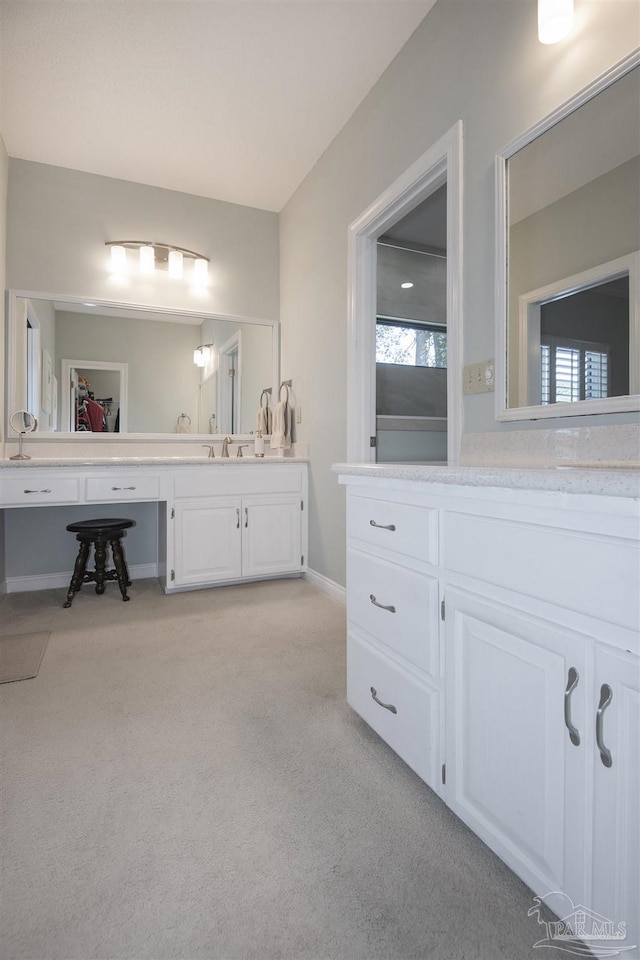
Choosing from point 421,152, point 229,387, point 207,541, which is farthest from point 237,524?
point 421,152

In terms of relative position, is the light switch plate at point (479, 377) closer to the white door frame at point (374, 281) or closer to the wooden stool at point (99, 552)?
the white door frame at point (374, 281)

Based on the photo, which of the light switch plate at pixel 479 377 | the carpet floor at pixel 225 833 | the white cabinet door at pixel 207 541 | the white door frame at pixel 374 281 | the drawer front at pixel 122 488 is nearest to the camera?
the carpet floor at pixel 225 833

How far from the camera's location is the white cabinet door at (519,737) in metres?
0.82

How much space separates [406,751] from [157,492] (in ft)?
6.99

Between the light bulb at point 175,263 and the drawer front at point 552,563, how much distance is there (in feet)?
10.2

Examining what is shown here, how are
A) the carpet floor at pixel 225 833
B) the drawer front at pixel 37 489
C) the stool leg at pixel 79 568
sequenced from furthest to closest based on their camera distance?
the stool leg at pixel 79 568 → the drawer front at pixel 37 489 → the carpet floor at pixel 225 833

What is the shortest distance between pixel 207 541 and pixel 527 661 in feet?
7.95

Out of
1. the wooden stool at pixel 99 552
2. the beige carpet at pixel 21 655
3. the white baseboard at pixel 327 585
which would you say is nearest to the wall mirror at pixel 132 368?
the wooden stool at pixel 99 552

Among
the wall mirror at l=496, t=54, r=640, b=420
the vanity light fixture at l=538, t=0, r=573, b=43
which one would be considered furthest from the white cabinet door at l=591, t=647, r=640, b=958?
the vanity light fixture at l=538, t=0, r=573, b=43

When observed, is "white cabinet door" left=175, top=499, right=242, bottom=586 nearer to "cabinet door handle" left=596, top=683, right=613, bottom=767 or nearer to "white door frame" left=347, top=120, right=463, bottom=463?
"white door frame" left=347, top=120, right=463, bottom=463

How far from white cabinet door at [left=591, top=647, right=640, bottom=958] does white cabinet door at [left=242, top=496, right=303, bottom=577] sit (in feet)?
8.43

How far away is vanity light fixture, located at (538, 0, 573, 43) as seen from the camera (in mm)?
1401

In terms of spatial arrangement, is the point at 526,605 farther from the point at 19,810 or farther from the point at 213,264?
the point at 213,264

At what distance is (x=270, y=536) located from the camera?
3258 millimetres
